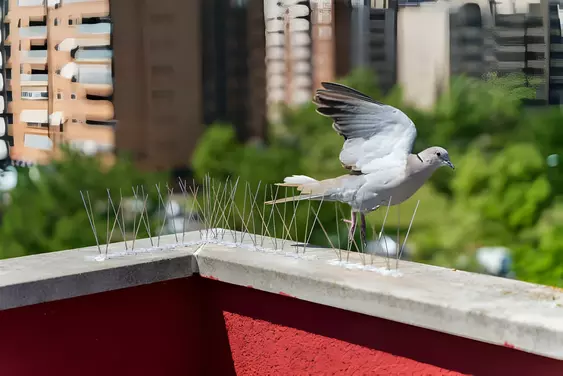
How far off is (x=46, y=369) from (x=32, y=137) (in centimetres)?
641

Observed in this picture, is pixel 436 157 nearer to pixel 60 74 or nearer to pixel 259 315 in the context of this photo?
pixel 259 315

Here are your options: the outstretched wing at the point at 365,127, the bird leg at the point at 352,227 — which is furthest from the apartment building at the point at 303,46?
the bird leg at the point at 352,227

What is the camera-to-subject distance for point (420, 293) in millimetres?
1620

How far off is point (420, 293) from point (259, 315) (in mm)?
441

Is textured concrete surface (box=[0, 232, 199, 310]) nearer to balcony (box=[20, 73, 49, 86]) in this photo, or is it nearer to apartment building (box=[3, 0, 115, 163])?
apartment building (box=[3, 0, 115, 163])

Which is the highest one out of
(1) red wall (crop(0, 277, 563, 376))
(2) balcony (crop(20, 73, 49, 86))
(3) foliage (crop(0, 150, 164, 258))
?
(2) balcony (crop(20, 73, 49, 86))

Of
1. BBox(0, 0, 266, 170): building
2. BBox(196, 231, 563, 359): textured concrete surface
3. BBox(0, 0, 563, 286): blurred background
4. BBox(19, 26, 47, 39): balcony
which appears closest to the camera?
BBox(196, 231, 563, 359): textured concrete surface

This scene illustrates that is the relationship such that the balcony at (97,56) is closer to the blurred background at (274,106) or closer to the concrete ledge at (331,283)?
the blurred background at (274,106)

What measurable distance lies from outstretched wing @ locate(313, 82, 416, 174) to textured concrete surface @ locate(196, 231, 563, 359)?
44 centimetres

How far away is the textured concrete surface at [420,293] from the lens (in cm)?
145

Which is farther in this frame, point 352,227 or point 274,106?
point 274,106

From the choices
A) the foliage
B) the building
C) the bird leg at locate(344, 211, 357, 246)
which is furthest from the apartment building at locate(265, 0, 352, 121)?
the bird leg at locate(344, 211, 357, 246)

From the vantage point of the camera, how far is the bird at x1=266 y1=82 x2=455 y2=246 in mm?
2297

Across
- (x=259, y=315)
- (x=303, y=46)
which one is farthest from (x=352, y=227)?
(x=303, y=46)
